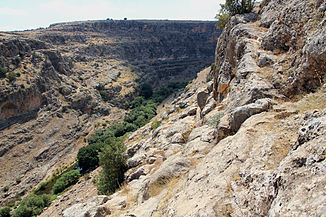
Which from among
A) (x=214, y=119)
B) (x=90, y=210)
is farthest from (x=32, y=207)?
(x=214, y=119)

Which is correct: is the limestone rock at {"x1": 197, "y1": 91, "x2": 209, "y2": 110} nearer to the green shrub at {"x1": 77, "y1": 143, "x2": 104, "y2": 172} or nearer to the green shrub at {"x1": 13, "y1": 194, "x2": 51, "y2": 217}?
the green shrub at {"x1": 77, "y1": 143, "x2": 104, "y2": 172}

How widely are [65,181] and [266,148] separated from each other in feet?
99.7

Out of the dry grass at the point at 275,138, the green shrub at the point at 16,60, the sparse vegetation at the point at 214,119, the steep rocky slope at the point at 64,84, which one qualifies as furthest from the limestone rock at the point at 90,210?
the green shrub at the point at 16,60

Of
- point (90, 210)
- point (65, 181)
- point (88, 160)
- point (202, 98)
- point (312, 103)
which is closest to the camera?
point (312, 103)

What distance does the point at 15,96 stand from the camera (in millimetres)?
38125

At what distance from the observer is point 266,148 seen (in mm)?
4879

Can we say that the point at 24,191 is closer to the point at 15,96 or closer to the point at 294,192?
the point at 15,96

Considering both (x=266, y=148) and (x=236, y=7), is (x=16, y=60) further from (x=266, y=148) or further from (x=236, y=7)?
(x=266, y=148)

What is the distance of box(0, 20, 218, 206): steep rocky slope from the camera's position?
3597 centimetres

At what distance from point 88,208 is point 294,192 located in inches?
355

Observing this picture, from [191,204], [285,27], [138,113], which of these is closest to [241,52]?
[285,27]

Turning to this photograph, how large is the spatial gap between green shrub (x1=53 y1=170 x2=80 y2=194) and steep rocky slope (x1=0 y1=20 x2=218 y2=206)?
857 cm

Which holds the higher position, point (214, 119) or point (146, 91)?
point (214, 119)

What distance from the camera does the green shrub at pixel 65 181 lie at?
2711cm
